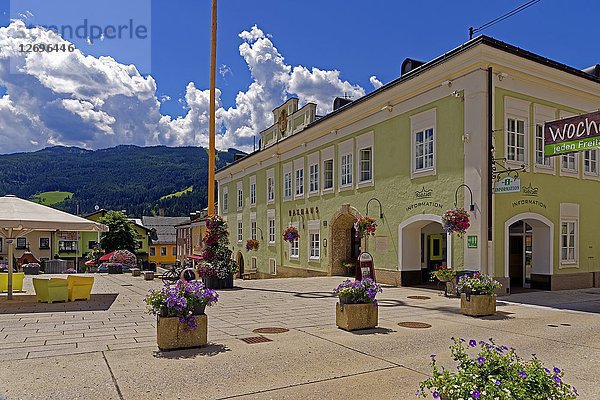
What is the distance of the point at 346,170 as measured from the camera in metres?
23.3

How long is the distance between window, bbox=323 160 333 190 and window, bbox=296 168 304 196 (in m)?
2.75

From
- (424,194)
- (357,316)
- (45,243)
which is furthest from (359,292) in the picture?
(45,243)

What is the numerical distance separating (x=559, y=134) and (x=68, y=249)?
7077cm

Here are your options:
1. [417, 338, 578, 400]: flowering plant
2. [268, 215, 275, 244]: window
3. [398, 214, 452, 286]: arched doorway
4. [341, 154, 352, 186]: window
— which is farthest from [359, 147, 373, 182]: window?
[417, 338, 578, 400]: flowering plant

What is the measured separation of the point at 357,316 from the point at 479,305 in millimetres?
3517

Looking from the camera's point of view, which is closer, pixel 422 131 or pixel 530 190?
pixel 530 190

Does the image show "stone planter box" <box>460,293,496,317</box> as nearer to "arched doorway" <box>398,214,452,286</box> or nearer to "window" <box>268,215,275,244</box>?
"arched doorway" <box>398,214,452,286</box>

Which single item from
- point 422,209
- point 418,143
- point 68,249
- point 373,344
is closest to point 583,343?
point 373,344

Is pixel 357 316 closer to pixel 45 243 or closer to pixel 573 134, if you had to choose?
Answer: pixel 573 134

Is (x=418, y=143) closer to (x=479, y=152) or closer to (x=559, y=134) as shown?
(x=479, y=152)

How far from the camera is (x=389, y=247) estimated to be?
19359 millimetres

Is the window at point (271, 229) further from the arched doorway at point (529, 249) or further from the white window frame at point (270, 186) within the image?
the arched doorway at point (529, 249)

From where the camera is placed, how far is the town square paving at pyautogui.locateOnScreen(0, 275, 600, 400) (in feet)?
19.0

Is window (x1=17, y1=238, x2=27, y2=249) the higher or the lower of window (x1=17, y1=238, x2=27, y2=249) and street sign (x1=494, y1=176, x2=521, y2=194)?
the lower
